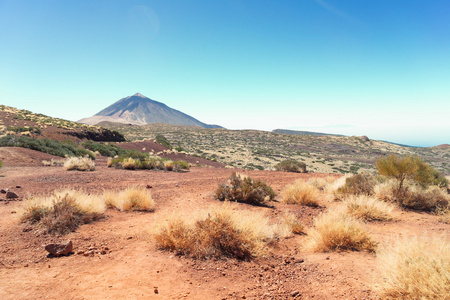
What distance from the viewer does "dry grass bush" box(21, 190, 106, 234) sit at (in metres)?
5.23

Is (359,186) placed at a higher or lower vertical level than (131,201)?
higher

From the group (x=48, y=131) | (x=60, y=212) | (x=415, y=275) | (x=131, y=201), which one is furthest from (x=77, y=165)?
(x=48, y=131)

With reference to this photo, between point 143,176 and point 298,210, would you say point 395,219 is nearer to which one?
point 298,210

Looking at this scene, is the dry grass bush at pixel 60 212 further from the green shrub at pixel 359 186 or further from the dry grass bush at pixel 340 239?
the green shrub at pixel 359 186

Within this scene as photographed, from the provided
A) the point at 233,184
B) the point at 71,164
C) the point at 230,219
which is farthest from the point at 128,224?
the point at 71,164

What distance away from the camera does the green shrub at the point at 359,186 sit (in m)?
9.38

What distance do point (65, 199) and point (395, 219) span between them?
924cm

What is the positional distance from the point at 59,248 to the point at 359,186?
395 inches

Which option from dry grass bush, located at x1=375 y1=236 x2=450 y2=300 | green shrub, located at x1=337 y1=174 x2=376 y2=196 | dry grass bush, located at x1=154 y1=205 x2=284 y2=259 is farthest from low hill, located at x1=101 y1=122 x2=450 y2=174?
dry grass bush, located at x1=375 y1=236 x2=450 y2=300

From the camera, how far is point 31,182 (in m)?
10.0

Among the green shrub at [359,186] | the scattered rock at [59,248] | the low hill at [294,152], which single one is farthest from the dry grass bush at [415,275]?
the low hill at [294,152]

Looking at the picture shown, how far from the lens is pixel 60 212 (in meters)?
5.48

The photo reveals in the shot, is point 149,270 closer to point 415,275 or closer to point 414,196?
point 415,275

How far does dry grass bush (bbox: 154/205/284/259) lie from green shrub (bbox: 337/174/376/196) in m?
6.10
